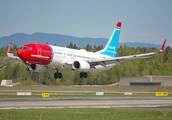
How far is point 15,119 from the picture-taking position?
25047 millimetres

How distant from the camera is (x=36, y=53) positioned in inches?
1633

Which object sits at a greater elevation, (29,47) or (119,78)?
(29,47)

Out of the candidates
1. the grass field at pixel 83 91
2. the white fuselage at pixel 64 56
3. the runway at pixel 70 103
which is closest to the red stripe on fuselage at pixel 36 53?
the white fuselage at pixel 64 56

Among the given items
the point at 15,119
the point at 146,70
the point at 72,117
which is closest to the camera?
the point at 15,119

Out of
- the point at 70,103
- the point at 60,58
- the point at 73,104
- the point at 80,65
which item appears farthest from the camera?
the point at 80,65

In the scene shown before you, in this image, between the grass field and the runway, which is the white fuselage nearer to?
the runway

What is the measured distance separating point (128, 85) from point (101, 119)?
62623mm

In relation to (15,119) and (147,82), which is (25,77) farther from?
(15,119)

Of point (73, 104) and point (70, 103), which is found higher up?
point (73, 104)

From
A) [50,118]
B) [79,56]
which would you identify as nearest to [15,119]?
[50,118]

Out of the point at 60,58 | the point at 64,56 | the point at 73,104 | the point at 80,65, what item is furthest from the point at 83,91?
the point at 73,104

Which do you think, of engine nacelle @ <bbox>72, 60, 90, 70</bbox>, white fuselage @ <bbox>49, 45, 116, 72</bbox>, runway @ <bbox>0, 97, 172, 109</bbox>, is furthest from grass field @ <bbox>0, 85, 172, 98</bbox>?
engine nacelle @ <bbox>72, 60, 90, 70</bbox>

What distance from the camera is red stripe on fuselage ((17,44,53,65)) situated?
1607 inches

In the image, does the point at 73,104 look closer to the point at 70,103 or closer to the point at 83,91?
the point at 70,103
